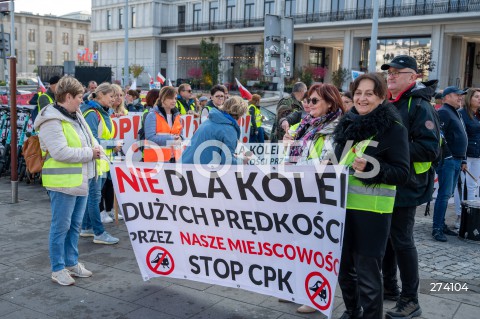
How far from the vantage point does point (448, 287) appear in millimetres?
5090

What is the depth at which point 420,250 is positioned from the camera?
641 cm

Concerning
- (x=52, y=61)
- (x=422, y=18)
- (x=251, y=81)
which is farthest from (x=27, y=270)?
(x=52, y=61)

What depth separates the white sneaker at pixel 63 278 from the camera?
4.90 metres

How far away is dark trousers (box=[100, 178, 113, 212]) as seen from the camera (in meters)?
7.59

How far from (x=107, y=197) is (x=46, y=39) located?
3858 inches

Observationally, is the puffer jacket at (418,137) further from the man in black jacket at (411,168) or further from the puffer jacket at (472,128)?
the puffer jacket at (472,128)

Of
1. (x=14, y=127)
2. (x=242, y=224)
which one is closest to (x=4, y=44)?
(x=14, y=127)

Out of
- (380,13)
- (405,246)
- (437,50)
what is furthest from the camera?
(380,13)

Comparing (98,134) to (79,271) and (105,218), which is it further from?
(79,271)

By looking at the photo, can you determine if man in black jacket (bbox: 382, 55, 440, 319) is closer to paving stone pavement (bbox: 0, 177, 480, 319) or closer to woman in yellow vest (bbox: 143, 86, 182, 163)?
paving stone pavement (bbox: 0, 177, 480, 319)

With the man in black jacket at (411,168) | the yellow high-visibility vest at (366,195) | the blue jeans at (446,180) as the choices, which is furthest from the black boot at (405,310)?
the blue jeans at (446,180)

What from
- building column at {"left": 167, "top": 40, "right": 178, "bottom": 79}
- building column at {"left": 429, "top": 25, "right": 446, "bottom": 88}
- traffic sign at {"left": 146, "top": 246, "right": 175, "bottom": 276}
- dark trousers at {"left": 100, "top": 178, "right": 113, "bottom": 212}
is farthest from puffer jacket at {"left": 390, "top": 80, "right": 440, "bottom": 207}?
building column at {"left": 167, "top": 40, "right": 178, "bottom": 79}

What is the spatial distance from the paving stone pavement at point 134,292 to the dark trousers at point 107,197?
45.8 inches

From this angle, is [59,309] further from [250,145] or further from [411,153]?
[250,145]
